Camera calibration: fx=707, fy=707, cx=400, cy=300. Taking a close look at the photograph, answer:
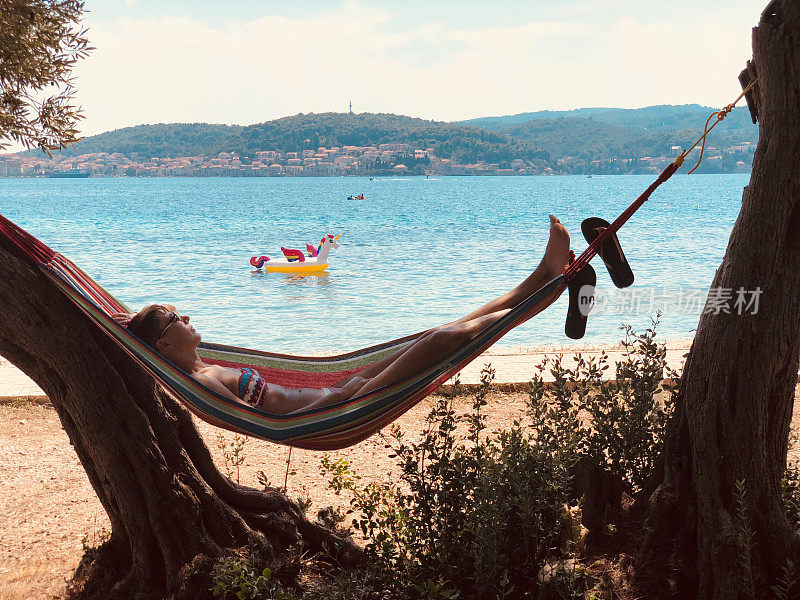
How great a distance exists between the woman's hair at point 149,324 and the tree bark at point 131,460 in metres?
0.15

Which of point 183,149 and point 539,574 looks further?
point 183,149

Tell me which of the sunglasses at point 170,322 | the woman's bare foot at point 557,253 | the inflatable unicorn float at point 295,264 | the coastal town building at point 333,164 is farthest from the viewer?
the coastal town building at point 333,164

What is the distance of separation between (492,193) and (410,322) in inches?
1633

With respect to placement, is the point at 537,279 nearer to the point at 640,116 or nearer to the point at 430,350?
the point at 430,350

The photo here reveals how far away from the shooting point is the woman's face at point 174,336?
2.35 meters

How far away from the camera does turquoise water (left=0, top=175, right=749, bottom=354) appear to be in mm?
9898

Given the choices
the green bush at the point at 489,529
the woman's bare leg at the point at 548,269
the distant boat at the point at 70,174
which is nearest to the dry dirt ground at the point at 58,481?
the green bush at the point at 489,529

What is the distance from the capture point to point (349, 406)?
1.96 m

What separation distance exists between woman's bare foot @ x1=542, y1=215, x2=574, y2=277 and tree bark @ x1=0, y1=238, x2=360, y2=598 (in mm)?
1082

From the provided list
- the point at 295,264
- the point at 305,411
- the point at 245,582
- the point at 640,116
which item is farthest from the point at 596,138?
the point at 245,582

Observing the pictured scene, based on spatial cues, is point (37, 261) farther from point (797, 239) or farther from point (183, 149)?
point (183, 149)

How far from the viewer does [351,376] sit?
8.25ft

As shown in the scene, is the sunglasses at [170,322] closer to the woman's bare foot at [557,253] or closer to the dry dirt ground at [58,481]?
the dry dirt ground at [58,481]

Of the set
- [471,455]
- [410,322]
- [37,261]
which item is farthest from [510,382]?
[410,322]
